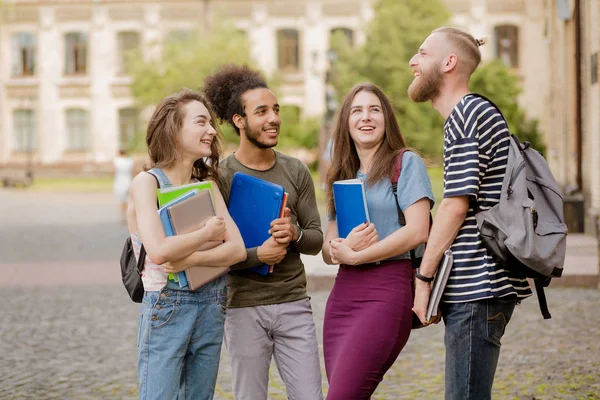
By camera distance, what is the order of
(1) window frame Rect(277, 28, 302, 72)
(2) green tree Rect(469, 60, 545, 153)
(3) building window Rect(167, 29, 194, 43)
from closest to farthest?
(2) green tree Rect(469, 60, 545, 153), (3) building window Rect(167, 29, 194, 43), (1) window frame Rect(277, 28, 302, 72)

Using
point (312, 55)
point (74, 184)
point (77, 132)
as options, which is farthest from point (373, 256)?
point (77, 132)

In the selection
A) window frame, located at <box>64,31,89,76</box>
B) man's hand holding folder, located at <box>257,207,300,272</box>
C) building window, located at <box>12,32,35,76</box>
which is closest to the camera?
man's hand holding folder, located at <box>257,207,300,272</box>

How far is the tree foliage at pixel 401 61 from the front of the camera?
3472cm

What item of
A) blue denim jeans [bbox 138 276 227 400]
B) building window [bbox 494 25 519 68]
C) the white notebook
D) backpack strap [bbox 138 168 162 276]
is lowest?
blue denim jeans [bbox 138 276 227 400]

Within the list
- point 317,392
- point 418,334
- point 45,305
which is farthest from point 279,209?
point 45,305

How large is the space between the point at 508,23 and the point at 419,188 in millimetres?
46173

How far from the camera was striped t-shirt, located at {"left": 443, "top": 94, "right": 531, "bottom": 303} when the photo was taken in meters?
3.42

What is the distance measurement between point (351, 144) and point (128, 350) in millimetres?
4139

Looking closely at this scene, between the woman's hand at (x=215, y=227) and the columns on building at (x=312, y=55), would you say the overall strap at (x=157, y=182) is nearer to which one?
the woman's hand at (x=215, y=227)

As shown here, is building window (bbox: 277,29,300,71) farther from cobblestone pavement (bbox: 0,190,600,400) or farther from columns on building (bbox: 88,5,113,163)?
cobblestone pavement (bbox: 0,190,600,400)

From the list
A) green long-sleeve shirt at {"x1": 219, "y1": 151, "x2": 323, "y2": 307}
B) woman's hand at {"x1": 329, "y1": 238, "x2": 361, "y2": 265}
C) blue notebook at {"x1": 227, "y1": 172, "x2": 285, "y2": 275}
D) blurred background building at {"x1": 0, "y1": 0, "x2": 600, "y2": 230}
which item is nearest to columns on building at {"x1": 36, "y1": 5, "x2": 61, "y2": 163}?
blurred background building at {"x1": 0, "y1": 0, "x2": 600, "y2": 230}

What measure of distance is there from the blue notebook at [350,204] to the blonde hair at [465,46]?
67 centimetres

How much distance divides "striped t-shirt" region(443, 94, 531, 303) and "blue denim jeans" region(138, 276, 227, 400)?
101 centimetres

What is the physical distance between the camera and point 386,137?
408cm
